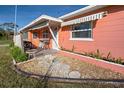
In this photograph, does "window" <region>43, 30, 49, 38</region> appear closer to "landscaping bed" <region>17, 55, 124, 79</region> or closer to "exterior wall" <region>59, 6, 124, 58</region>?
"exterior wall" <region>59, 6, 124, 58</region>

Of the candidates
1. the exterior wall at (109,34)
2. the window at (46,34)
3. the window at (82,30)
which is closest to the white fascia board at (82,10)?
the exterior wall at (109,34)

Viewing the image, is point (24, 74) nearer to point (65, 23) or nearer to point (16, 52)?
point (16, 52)

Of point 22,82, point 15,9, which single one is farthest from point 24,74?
point 15,9

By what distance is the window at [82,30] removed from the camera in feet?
39.7

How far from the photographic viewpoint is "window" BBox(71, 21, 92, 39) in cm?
1209

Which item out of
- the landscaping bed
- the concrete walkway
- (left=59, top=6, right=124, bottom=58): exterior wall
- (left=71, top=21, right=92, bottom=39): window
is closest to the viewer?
the landscaping bed

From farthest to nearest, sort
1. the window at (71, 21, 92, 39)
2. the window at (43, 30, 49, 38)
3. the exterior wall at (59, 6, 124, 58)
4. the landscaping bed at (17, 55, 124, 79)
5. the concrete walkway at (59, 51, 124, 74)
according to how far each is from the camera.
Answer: the window at (43, 30, 49, 38) → the window at (71, 21, 92, 39) → the exterior wall at (59, 6, 124, 58) → the concrete walkway at (59, 51, 124, 74) → the landscaping bed at (17, 55, 124, 79)

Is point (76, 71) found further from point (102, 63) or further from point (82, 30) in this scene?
point (82, 30)

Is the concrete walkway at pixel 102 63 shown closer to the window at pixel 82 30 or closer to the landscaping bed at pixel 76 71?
the landscaping bed at pixel 76 71

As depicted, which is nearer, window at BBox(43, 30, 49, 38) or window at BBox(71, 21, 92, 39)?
window at BBox(71, 21, 92, 39)

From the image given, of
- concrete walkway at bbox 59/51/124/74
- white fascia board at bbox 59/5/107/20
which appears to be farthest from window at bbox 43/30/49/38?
concrete walkway at bbox 59/51/124/74

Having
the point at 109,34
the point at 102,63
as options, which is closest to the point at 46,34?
the point at 109,34

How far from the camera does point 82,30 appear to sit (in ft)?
42.1

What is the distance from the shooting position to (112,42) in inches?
385
